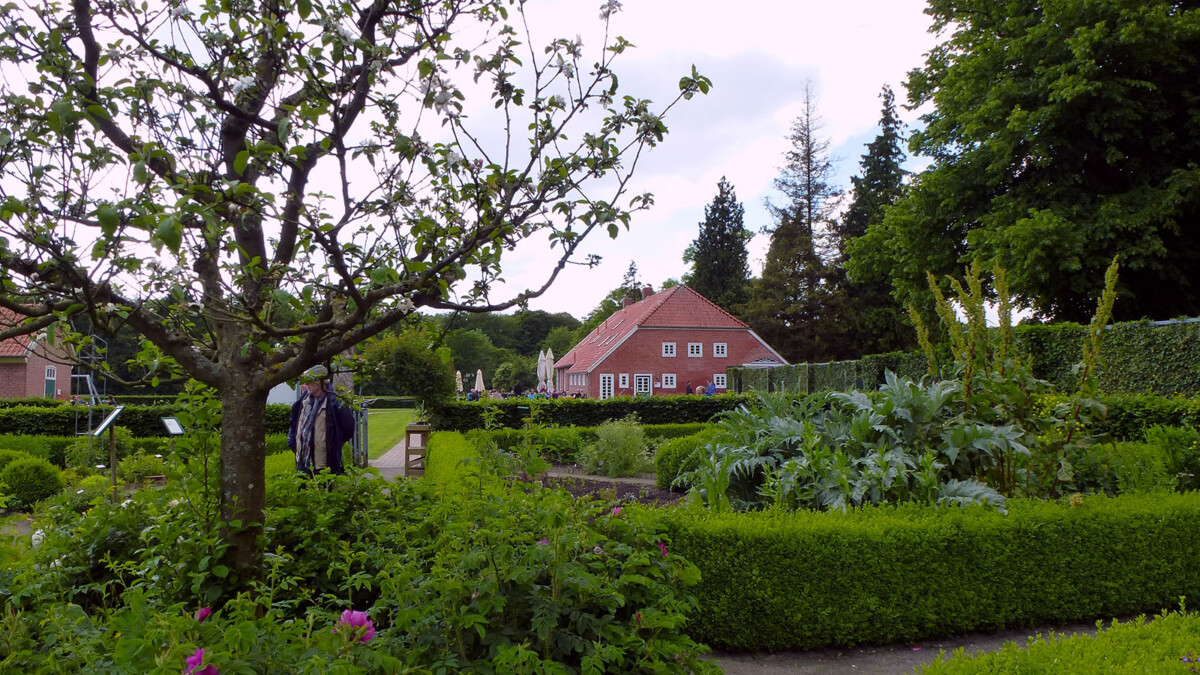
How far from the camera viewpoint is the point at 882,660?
4.11 metres

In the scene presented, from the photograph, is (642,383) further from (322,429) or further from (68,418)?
(322,429)

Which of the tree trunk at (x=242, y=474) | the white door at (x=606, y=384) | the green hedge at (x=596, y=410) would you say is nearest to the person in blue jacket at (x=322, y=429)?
the tree trunk at (x=242, y=474)

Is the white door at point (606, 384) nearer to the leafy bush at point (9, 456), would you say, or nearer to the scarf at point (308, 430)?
the leafy bush at point (9, 456)

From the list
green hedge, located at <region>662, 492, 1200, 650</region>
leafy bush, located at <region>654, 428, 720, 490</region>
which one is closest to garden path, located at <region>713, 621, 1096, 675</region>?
green hedge, located at <region>662, 492, 1200, 650</region>

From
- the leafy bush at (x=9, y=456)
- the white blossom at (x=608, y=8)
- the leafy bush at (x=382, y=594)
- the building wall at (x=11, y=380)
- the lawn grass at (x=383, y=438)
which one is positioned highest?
the white blossom at (x=608, y=8)

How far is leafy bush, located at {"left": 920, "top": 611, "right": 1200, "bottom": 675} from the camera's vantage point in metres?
2.69

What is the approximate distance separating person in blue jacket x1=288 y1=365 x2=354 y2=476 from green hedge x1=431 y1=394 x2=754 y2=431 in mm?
9714

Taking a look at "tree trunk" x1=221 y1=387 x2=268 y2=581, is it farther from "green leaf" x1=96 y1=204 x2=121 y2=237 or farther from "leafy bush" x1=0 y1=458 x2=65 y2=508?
"leafy bush" x1=0 y1=458 x2=65 y2=508

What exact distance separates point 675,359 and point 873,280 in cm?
1061

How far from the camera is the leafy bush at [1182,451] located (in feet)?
20.2

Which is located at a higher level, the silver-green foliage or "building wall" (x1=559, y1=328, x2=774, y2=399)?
"building wall" (x1=559, y1=328, x2=774, y2=399)

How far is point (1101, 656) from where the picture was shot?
2.87m

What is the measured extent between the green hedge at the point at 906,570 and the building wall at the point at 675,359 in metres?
30.9

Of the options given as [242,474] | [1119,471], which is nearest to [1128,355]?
[1119,471]
